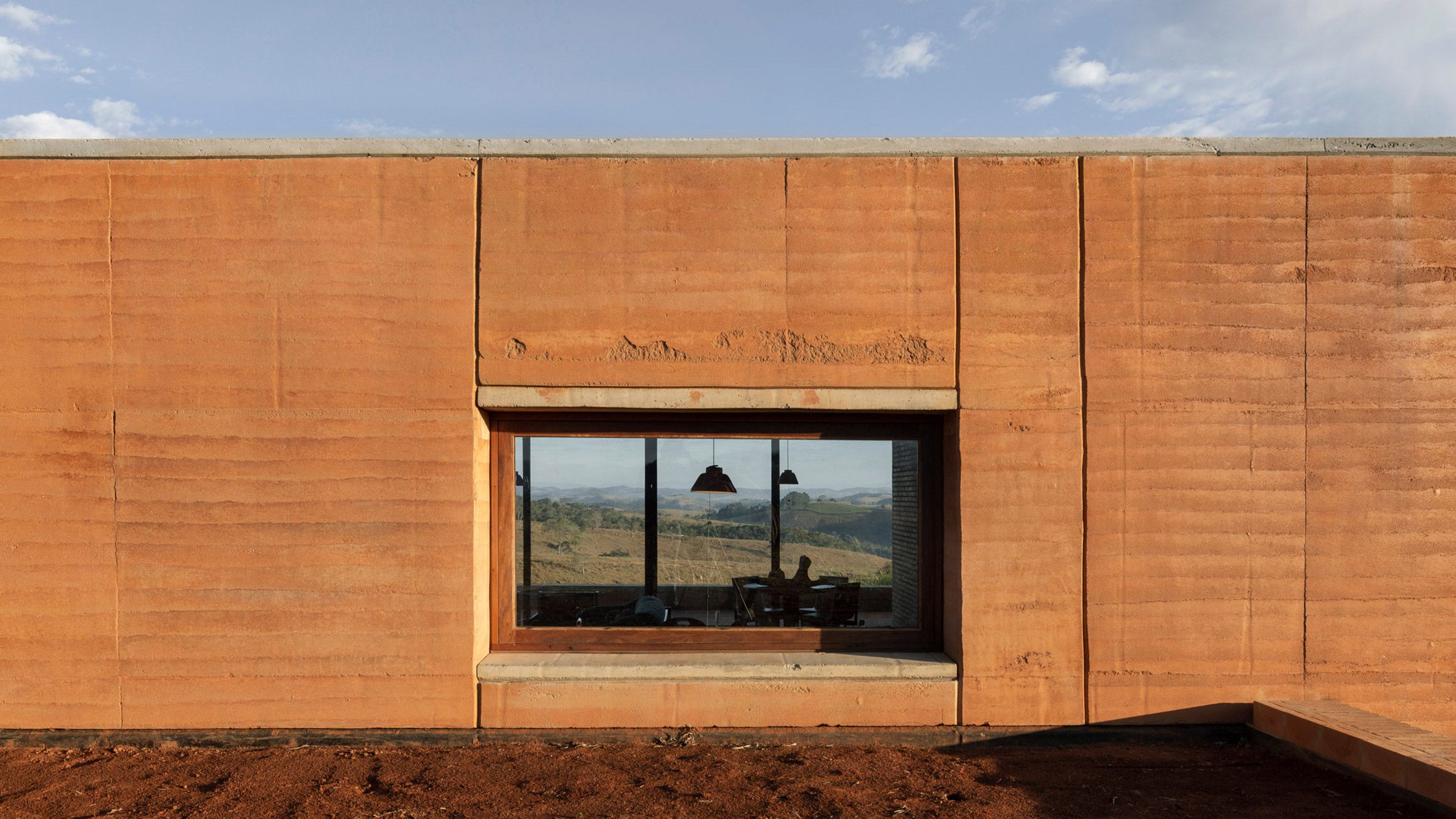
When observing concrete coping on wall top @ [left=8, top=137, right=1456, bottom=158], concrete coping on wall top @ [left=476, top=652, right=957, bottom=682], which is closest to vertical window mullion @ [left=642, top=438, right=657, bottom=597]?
concrete coping on wall top @ [left=476, top=652, right=957, bottom=682]

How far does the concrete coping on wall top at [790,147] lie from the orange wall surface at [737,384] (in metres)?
0.08

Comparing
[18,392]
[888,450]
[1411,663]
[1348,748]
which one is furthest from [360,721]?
[1411,663]

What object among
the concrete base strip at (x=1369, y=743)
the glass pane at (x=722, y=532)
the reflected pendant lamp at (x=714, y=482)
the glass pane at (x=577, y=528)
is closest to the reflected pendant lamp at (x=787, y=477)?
the glass pane at (x=722, y=532)

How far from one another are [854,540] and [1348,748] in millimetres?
2749

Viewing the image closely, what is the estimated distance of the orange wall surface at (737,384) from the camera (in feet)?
16.7

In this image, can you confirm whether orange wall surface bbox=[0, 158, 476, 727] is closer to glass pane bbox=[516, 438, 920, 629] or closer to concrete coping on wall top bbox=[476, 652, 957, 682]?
concrete coping on wall top bbox=[476, 652, 957, 682]

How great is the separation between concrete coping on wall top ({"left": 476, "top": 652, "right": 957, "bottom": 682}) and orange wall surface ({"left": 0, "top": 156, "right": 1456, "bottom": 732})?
9.0 inches

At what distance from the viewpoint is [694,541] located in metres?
5.74

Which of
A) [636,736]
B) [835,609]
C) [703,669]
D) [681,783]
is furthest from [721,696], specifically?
[835,609]

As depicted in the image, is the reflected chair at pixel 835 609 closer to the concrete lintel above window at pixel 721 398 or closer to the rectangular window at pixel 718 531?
the rectangular window at pixel 718 531

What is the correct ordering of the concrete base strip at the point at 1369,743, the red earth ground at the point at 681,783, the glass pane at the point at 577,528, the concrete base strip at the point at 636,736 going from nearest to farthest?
the concrete base strip at the point at 1369,743 < the red earth ground at the point at 681,783 < the concrete base strip at the point at 636,736 < the glass pane at the point at 577,528

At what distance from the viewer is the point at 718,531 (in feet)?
18.6

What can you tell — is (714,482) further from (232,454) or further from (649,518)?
(232,454)

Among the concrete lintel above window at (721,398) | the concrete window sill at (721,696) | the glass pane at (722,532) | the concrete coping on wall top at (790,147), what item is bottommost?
the concrete window sill at (721,696)
